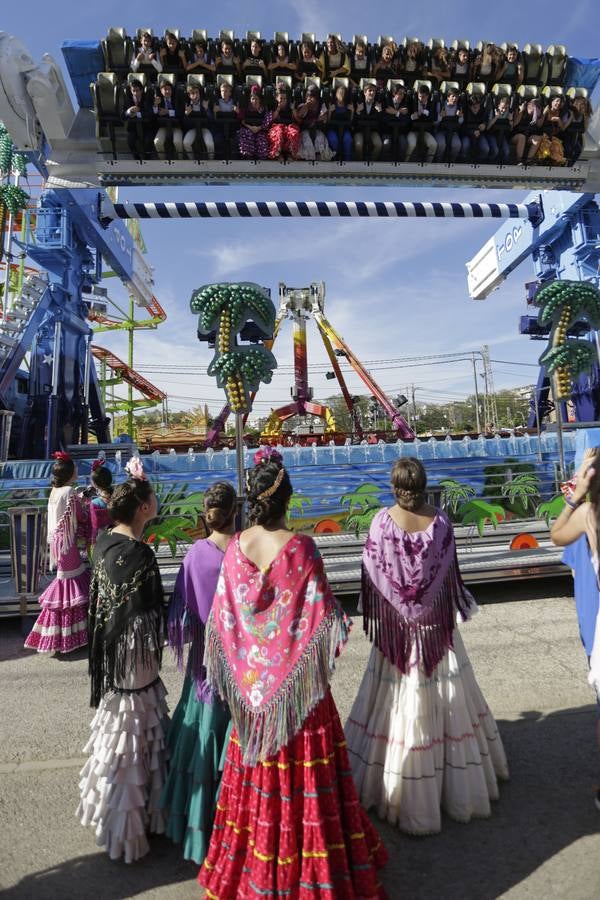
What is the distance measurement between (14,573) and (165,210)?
8.87 meters

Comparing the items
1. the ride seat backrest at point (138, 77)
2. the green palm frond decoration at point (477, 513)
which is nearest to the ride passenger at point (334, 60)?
the ride seat backrest at point (138, 77)

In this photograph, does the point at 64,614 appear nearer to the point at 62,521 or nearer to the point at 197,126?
the point at 62,521

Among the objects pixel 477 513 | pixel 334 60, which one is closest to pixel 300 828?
pixel 477 513

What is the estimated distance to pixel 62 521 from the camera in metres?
5.02

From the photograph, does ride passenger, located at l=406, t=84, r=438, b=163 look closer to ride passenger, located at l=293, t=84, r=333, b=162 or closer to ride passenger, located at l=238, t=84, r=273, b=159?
ride passenger, located at l=293, t=84, r=333, b=162

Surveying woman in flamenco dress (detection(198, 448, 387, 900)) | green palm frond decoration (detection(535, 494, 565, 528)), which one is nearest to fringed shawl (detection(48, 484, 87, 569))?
woman in flamenco dress (detection(198, 448, 387, 900))

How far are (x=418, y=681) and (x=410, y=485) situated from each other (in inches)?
36.7

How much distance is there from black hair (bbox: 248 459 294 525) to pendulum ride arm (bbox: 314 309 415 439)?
13.9 m

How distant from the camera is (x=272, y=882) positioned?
1767mm

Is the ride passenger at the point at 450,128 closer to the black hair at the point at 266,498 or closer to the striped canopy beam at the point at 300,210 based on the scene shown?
the striped canopy beam at the point at 300,210

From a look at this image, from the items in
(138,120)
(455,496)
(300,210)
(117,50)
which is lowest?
(455,496)

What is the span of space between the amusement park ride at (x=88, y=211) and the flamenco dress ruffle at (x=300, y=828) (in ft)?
35.1

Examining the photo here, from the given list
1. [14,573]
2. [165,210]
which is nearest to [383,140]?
[165,210]

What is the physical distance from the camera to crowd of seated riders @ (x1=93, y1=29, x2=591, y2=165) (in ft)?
38.6
